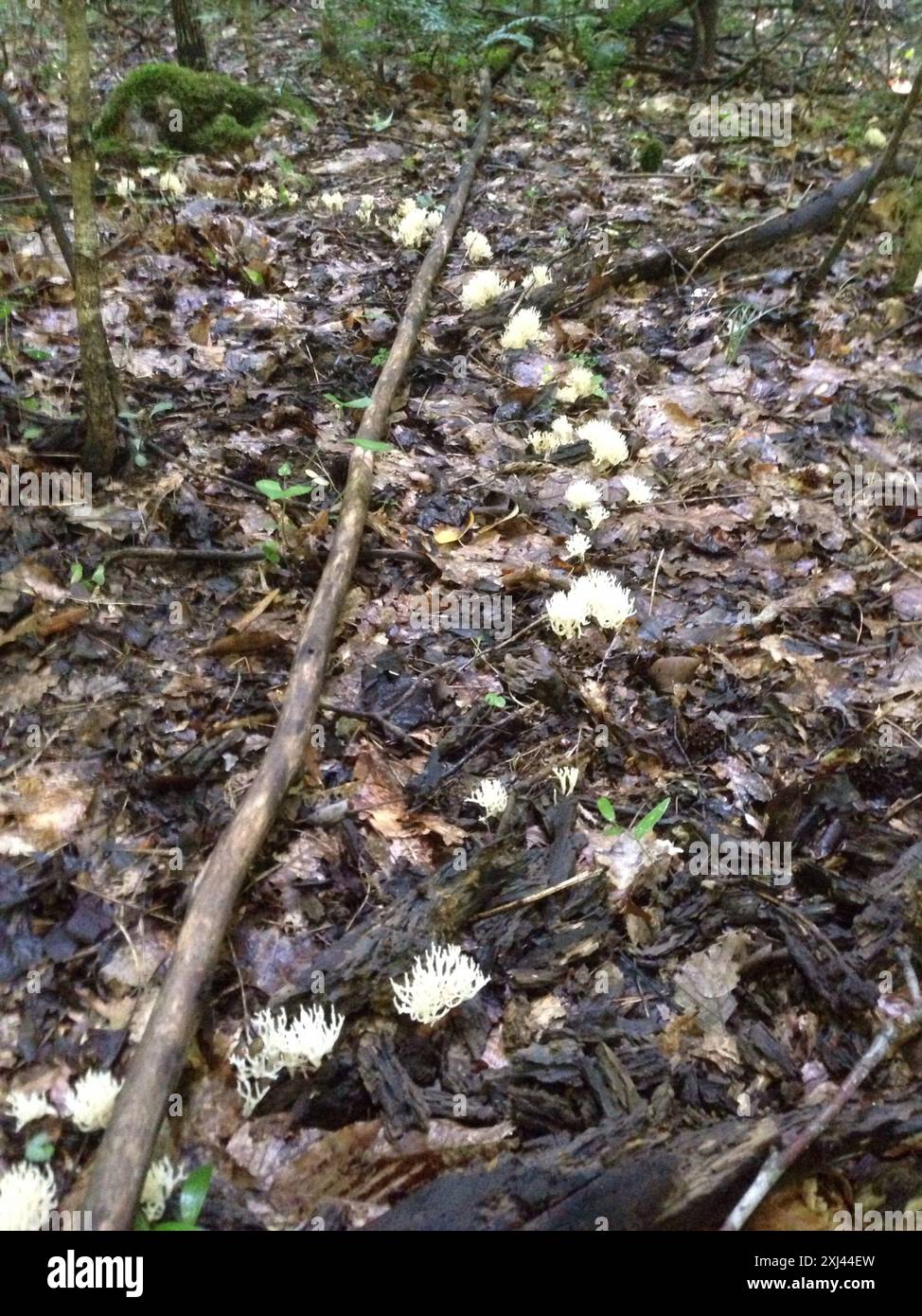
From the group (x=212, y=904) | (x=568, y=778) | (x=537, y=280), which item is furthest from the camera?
(x=537, y=280)

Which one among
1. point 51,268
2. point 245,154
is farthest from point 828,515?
point 245,154

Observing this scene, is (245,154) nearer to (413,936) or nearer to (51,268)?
(51,268)

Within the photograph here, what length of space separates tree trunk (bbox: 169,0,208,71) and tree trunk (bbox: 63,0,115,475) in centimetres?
607

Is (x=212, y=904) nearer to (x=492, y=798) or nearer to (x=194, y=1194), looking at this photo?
(x=194, y=1194)

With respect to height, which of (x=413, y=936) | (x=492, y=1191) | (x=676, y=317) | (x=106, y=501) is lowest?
(x=492, y=1191)

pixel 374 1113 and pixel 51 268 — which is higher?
pixel 51 268

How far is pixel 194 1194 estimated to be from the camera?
236cm

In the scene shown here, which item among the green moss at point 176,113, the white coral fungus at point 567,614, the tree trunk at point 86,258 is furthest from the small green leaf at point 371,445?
the green moss at point 176,113

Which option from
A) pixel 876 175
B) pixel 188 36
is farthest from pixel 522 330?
pixel 188 36

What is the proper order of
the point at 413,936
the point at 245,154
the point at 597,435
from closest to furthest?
the point at 413,936, the point at 597,435, the point at 245,154

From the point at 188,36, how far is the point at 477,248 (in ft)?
13.9

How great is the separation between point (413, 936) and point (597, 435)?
3.78 m

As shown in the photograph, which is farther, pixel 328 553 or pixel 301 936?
pixel 328 553

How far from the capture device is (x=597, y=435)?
5574 millimetres
